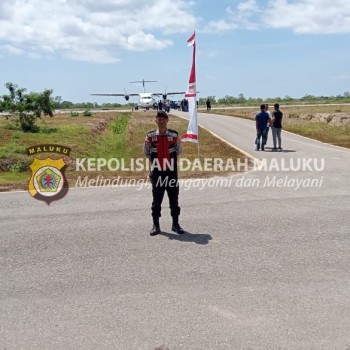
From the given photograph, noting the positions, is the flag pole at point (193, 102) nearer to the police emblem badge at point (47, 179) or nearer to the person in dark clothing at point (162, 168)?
the police emblem badge at point (47, 179)

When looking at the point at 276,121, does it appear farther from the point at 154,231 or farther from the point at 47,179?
the point at 154,231

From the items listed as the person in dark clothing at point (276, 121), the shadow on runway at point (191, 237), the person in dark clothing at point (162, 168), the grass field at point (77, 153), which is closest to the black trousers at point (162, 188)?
the person in dark clothing at point (162, 168)

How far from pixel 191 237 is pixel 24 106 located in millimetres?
19827

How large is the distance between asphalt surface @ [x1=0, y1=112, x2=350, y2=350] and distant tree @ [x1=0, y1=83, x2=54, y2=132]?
16170mm

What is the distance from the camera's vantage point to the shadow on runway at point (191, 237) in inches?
241

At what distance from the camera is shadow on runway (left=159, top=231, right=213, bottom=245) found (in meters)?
6.13

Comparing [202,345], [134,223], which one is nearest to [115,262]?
[134,223]

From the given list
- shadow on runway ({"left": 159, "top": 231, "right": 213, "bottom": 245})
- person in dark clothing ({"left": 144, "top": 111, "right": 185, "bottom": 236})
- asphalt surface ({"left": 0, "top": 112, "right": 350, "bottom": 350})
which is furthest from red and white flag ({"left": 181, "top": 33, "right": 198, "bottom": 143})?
shadow on runway ({"left": 159, "top": 231, "right": 213, "bottom": 245})

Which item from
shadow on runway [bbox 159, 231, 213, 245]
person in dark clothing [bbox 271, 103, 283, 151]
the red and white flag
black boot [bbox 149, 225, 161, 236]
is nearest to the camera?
shadow on runway [bbox 159, 231, 213, 245]

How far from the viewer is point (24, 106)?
23.6m

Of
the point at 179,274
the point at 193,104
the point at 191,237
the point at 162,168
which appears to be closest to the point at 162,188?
the point at 162,168

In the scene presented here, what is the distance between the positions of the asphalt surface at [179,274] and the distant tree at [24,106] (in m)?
16.2

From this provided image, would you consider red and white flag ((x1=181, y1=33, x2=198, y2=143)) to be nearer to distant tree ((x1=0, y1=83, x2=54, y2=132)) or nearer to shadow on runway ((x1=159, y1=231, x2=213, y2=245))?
shadow on runway ((x1=159, y1=231, x2=213, y2=245))

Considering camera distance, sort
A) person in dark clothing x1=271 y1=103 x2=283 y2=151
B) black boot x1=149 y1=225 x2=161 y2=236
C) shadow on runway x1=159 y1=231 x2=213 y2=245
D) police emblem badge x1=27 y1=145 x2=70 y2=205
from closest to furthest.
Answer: shadow on runway x1=159 y1=231 x2=213 y2=245 → black boot x1=149 y1=225 x2=161 y2=236 → police emblem badge x1=27 y1=145 x2=70 y2=205 → person in dark clothing x1=271 y1=103 x2=283 y2=151
